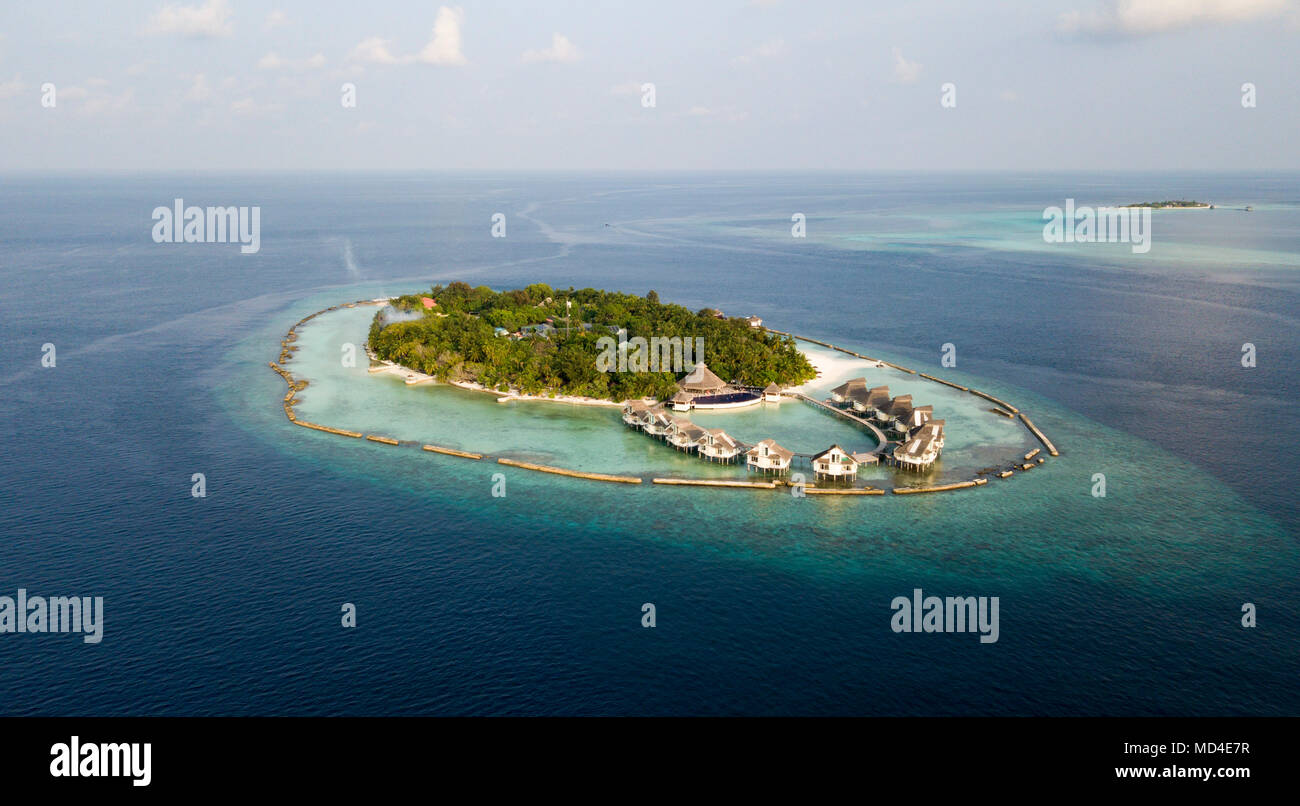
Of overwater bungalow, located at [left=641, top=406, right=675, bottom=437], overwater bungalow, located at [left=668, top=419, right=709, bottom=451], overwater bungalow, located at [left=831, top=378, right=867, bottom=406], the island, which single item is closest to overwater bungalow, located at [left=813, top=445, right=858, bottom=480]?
the island

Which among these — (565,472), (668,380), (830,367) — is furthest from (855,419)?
(565,472)

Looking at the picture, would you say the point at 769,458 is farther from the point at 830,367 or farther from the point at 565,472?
the point at 830,367

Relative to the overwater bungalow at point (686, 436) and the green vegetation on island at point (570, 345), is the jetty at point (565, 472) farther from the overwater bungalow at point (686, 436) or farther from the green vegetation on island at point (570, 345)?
the green vegetation on island at point (570, 345)

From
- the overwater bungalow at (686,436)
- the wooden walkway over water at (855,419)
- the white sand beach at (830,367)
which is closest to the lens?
the overwater bungalow at (686,436)

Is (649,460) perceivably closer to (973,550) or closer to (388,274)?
Answer: (973,550)

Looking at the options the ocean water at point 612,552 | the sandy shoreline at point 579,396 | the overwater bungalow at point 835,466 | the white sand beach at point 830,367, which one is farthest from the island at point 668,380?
the ocean water at point 612,552

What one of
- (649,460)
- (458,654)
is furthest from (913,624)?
(649,460)

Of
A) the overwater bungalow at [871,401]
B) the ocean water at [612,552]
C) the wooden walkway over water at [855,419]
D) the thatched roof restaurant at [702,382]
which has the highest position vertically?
the thatched roof restaurant at [702,382]

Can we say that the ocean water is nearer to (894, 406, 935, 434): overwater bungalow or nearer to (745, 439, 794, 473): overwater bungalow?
(745, 439, 794, 473): overwater bungalow
